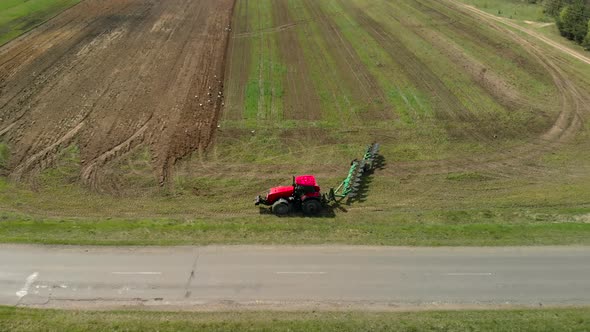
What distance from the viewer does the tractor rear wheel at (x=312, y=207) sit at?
2741 centimetres

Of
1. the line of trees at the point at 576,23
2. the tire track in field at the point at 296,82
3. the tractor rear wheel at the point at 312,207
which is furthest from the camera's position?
the line of trees at the point at 576,23

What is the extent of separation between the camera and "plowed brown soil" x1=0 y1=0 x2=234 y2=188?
1325 inches

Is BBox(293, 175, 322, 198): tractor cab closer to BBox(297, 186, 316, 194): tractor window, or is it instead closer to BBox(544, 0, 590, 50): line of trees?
BBox(297, 186, 316, 194): tractor window

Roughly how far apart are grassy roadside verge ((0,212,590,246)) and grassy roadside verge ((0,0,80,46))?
3508cm

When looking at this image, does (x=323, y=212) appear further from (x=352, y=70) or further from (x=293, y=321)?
(x=352, y=70)

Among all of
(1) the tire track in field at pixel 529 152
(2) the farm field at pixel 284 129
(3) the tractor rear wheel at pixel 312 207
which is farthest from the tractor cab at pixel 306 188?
(1) the tire track in field at pixel 529 152

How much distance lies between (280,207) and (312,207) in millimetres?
1925

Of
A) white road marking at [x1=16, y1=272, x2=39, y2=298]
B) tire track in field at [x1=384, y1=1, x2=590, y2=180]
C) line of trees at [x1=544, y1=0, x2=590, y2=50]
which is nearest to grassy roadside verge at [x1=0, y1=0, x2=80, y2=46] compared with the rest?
white road marking at [x1=16, y1=272, x2=39, y2=298]

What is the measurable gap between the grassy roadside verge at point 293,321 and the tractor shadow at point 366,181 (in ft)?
31.1

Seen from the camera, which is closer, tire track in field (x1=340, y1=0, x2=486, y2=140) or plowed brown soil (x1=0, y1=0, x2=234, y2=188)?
plowed brown soil (x1=0, y1=0, x2=234, y2=188)

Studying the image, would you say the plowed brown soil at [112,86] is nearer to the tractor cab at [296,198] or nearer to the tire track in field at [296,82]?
the tire track in field at [296,82]

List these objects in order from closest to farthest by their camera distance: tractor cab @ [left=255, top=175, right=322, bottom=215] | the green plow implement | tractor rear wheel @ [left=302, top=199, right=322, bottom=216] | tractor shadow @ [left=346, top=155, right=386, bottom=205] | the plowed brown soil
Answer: tractor cab @ [left=255, top=175, right=322, bottom=215] → tractor rear wheel @ [left=302, top=199, right=322, bottom=216] → the green plow implement → tractor shadow @ [left=346, top=155, right=386, bottom=205] → the plowed brown soil

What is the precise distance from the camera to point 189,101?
39.8 metres

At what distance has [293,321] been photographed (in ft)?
66.7
